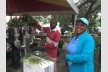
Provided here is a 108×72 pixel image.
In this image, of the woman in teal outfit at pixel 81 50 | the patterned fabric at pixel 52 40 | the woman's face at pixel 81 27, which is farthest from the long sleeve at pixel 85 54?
the patterned fabric at pixel 52 40

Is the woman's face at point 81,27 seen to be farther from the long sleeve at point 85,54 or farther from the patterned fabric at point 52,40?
the patterned fabric at point 52,40

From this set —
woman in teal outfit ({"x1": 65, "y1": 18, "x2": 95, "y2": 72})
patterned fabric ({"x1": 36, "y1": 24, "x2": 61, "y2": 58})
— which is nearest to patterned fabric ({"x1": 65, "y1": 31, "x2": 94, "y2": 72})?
woman in teal outfit ({"x1": 65, "y1": 18, "x2": 95, "y2": 72})

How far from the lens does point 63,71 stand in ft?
25.6

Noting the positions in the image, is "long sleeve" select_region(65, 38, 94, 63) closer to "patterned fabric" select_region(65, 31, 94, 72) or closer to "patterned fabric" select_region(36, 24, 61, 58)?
"patterned fabric" select_region(65, 31, 94, 72)

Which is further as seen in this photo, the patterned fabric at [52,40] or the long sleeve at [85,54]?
the patterned fabric at [52,40]

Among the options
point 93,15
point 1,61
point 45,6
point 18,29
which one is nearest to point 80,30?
point 1,61

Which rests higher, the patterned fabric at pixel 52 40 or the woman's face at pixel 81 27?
the woman's face at pixel 81 27

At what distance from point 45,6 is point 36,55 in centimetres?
Result: 435

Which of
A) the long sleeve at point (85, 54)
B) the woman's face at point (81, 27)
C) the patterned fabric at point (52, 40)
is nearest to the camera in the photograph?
the long sleeve at point (85, 54)

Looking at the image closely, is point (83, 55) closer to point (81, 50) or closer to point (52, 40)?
point (81, 50)

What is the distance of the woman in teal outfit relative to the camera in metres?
3.29

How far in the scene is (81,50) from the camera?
11.0 ft

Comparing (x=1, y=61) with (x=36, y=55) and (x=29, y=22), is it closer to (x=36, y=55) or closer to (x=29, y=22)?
(x=36, y=55)

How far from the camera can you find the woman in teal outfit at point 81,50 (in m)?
3.29
